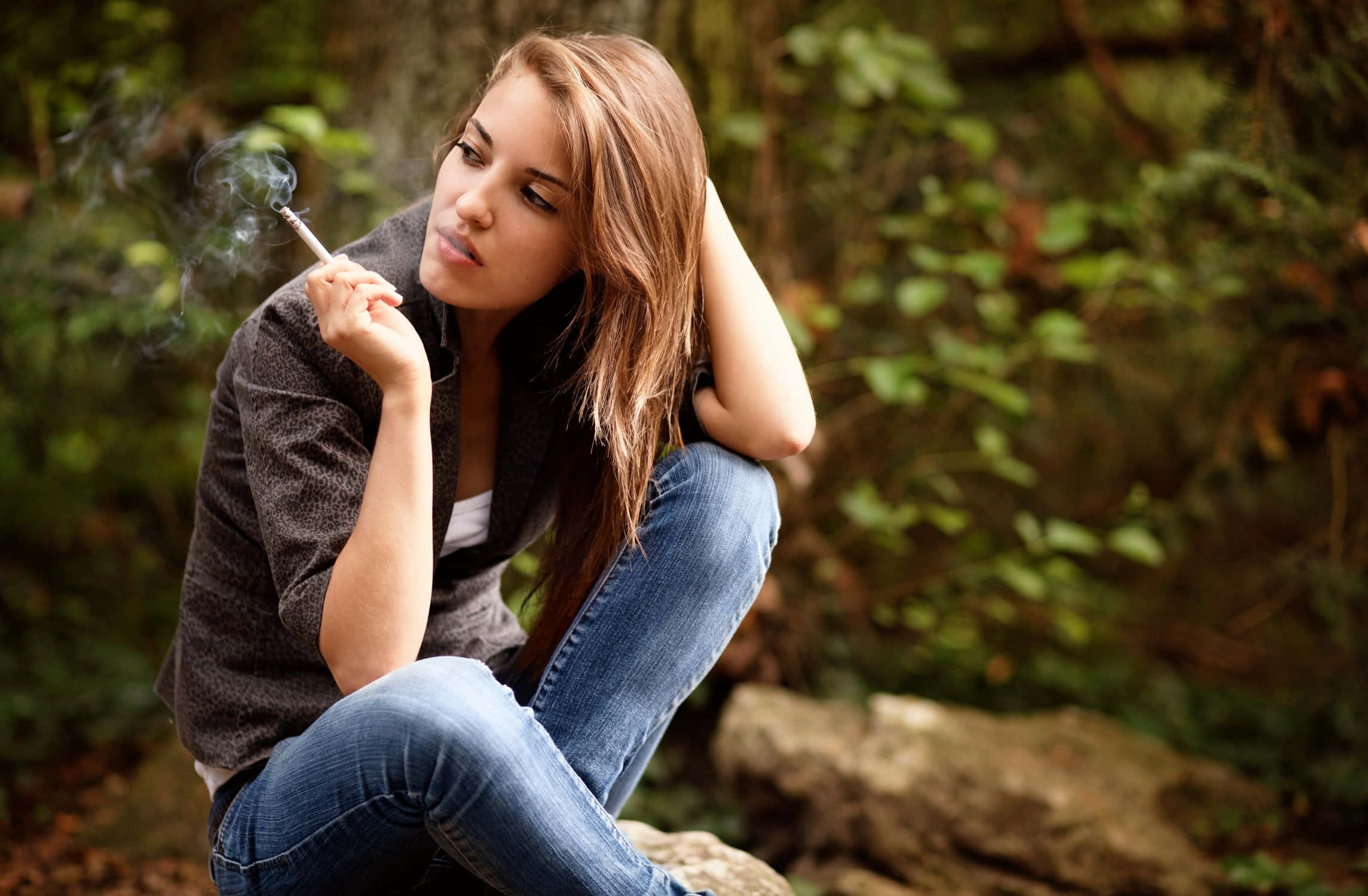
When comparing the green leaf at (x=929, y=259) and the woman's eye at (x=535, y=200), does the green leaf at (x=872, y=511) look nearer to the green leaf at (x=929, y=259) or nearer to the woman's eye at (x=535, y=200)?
the green leaf at (x=929, y=259)

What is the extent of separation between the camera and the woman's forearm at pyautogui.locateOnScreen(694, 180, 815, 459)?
146 centimetres

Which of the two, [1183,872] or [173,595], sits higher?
[1183,872]

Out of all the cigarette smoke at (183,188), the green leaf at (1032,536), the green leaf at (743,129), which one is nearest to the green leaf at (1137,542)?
the green leaf at (1032,536)

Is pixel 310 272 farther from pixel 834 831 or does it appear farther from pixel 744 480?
pixel 834 831

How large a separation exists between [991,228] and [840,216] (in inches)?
21.1

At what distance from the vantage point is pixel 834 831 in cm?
223

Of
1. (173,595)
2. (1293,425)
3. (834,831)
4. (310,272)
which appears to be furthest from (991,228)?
(173,595)

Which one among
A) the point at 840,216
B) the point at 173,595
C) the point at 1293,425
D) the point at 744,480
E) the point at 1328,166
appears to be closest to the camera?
the point at 744,480

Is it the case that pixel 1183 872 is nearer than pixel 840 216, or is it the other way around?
pixel 1183 872

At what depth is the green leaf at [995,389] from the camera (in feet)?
8.29

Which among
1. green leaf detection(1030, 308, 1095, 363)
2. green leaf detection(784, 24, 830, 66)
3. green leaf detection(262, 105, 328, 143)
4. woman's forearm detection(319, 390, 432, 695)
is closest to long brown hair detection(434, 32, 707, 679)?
woman's forearm detection(319, 390, 432, 695)

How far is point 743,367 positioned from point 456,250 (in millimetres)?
423

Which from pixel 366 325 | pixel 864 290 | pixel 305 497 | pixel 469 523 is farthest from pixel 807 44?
pixel 305 497

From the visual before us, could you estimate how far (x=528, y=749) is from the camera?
1.17 meters
